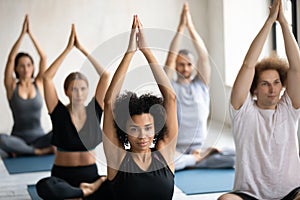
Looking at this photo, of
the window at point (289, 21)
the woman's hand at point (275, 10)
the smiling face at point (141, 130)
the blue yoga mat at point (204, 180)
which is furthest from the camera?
the window at point (289, 21)

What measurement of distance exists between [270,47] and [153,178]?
10.9 ft

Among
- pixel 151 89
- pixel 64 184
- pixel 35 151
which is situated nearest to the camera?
pixel 151 89

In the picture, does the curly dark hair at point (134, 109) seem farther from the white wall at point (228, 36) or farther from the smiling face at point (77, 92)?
the white wall at point (228, 36)

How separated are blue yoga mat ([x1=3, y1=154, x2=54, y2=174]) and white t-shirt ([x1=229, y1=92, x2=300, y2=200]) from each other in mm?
2195

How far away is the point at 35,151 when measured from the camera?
5.84m

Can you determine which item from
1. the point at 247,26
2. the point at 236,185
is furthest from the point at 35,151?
the point at 236,185

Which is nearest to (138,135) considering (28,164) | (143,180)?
(143,180)

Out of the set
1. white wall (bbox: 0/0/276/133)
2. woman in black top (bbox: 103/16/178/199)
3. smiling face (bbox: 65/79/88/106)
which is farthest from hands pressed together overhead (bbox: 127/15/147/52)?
white wall (bbox: 0/0/276/133)

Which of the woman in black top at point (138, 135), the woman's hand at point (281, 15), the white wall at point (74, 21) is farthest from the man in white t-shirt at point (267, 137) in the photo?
the white wall at point (74, 21)

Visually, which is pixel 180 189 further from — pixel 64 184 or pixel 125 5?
pixel 125 5

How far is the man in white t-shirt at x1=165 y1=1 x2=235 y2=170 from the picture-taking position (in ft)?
17.4

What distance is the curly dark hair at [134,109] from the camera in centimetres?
312

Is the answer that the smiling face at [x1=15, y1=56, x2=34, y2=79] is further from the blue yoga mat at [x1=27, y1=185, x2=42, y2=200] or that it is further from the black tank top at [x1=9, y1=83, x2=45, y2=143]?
the blue yoga mat at [x1=27, y1=185, x2=42, y2=200]

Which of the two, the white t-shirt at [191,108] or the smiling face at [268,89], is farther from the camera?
the white t-shirt at [191,108]
